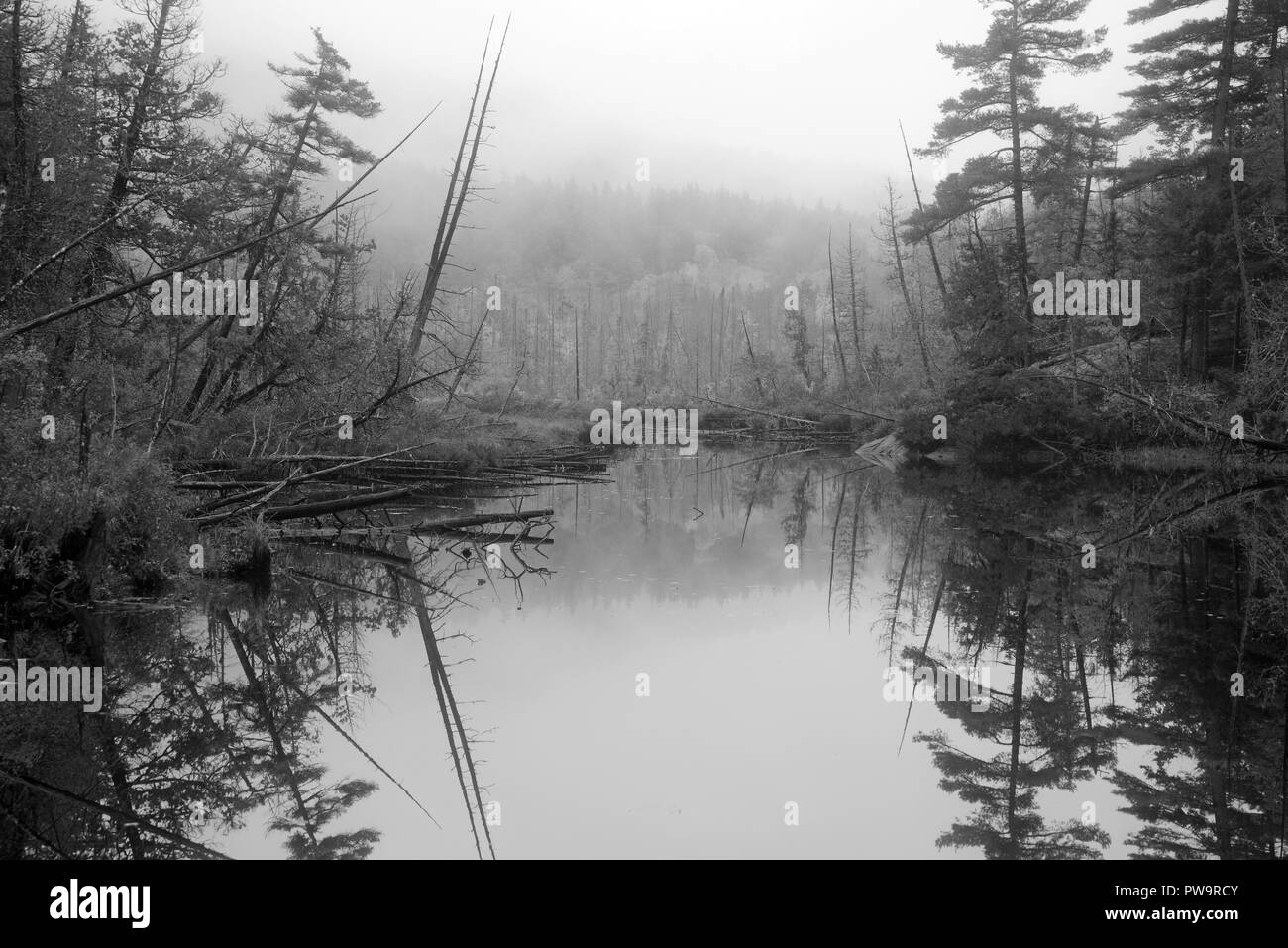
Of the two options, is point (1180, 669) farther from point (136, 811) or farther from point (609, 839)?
point (136, 811)

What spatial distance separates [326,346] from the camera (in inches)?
536

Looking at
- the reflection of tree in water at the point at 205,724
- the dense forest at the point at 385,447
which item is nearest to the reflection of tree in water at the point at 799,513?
the dense forest at the point at 385,447

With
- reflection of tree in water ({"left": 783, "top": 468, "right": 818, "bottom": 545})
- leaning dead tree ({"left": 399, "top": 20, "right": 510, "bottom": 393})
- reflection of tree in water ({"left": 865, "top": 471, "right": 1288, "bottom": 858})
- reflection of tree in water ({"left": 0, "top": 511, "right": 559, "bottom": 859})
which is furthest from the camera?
leaning dead tree ({"left": 399, "top": 20, "right": 510, "bottom": 393})

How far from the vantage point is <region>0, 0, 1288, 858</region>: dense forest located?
11.9 feet

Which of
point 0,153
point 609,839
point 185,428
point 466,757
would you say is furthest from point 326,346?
point 609,839

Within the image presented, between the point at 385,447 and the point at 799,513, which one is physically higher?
the point at 385,447

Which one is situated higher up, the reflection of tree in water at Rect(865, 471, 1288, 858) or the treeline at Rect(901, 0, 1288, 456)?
the treeline at Rect(901, 0, 1288, 456)

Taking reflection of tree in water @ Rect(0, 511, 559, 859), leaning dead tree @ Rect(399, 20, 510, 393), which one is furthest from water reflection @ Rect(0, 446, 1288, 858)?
leaning dead tree @ Rect(399, 20, 510, 393)

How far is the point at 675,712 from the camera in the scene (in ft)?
13.9

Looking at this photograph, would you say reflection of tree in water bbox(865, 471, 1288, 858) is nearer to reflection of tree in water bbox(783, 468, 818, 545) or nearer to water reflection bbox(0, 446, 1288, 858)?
water reflection bbox(0, 446, 1288, 858)

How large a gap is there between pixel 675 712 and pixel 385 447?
38.5ft

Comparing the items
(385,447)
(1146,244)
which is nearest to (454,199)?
(385,447)

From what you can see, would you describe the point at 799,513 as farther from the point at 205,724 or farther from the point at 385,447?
the point at 205,724

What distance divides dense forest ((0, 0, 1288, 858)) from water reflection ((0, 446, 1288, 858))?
0.04m
